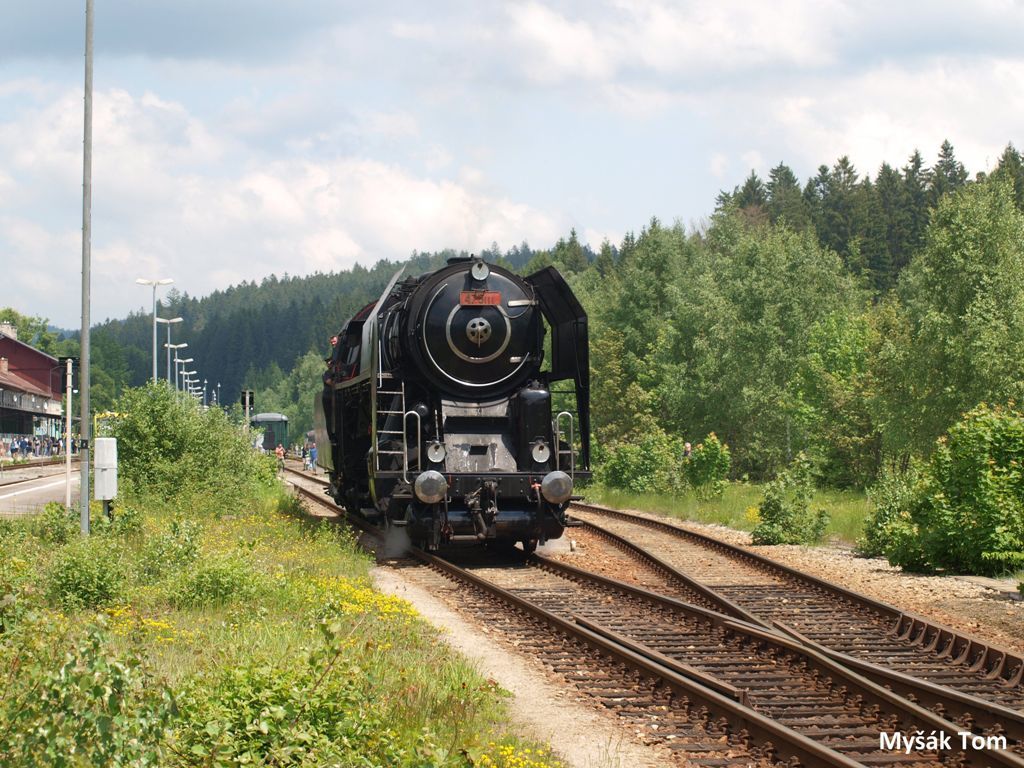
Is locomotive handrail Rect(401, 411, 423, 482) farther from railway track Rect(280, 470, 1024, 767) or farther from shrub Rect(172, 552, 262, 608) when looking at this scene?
shrub Rect(172, 552, 262, 608)

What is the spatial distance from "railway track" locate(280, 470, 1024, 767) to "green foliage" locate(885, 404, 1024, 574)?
479 centimetres

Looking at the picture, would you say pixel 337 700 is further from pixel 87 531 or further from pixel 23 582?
pixel 87 531

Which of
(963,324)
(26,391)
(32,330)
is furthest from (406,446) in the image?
(32,330)

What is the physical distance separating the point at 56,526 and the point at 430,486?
6616 millimetres

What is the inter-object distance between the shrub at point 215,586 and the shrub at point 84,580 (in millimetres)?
691

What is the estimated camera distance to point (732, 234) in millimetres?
64500

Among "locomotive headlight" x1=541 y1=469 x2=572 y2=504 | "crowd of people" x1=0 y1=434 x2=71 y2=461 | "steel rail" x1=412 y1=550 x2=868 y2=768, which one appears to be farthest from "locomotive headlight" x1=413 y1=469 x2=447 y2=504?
"crowd of people" x1=0 y1=434 x2=71 y2=461

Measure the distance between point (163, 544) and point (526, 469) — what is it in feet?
16.9

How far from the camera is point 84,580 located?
1184cm

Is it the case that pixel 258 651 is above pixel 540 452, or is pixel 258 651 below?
below

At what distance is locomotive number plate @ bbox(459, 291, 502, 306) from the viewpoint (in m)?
16.1

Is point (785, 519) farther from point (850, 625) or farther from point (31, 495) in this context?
point (31, 495)

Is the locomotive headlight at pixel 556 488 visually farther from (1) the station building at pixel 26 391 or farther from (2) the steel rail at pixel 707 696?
(1) the station building at pixel 26 391

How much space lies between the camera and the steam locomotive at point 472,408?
51.5 feet
